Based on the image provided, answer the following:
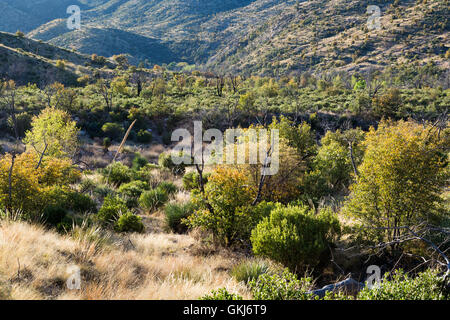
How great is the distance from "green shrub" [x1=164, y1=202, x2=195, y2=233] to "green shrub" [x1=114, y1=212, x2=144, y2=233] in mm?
1057

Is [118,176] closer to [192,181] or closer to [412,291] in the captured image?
[192,181]

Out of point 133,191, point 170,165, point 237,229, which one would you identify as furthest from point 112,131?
point 237,229

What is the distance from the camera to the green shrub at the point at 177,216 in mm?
9234

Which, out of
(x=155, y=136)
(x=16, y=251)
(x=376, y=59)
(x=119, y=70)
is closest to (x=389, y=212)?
(x=16, y=251)

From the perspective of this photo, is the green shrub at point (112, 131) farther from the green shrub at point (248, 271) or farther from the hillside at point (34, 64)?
the green shrub at point (248, 271)

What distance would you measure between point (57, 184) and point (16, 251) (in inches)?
204

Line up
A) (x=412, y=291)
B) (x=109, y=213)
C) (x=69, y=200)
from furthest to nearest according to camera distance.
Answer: (x=69, y=200) < (x=109, y=213) < (x=412, y=291)

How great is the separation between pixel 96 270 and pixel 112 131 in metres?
29.0

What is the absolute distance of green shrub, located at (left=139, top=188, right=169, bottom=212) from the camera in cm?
1115

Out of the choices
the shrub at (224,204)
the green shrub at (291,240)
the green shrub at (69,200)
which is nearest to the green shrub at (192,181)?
the green shrub at (69,200)

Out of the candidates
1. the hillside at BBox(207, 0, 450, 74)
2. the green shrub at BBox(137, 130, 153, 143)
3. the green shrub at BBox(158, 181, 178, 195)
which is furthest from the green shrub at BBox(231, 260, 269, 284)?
the hillside at BBox(207, 0, 450, 74)

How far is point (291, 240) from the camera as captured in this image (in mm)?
6531
